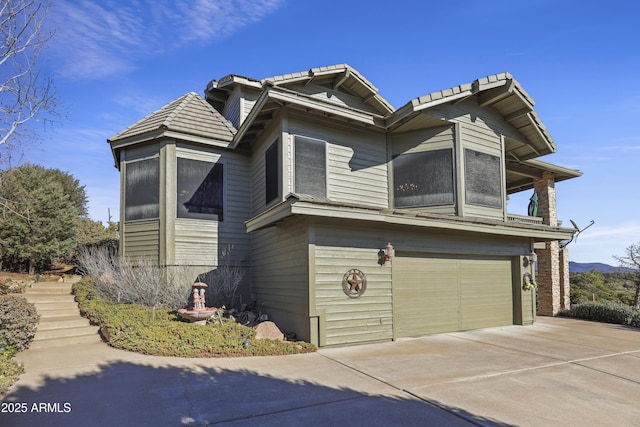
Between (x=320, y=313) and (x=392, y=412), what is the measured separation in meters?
3.40

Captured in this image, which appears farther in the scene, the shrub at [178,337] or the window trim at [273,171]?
the window trim at [273,171]

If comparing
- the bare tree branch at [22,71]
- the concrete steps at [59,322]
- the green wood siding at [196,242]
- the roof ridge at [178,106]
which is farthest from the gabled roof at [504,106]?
the concrete steps at [59,322]

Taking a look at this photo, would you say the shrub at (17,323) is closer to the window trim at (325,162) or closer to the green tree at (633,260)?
the window trim at (325,162)

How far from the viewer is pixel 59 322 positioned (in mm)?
7867

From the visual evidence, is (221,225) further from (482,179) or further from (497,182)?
(497,182)

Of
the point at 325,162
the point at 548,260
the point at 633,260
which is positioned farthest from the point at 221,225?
the point at 633,260

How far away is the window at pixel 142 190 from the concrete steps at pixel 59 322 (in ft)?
8.96

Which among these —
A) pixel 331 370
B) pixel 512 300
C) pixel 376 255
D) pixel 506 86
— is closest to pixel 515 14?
pixel 506 86

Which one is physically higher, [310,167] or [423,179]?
[310,167]

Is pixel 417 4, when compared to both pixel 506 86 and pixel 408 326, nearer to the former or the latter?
pixel 506 86

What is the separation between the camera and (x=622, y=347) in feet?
26.4

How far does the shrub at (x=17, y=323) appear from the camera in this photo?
647 centimetres

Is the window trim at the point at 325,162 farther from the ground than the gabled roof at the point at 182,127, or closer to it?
closer to it

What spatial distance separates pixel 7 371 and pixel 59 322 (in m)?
2.92
